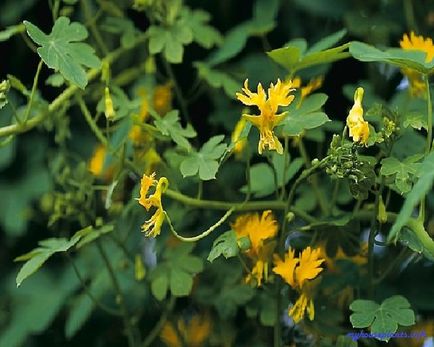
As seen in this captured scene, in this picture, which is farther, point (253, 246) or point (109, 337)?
point (109, 337)

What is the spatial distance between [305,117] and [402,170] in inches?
4.7

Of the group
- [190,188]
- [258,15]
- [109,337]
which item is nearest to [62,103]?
[190,188]

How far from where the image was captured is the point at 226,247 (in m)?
0.94

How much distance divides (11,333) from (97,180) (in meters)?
0.25

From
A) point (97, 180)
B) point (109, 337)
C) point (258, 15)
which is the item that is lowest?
point (109, 337)

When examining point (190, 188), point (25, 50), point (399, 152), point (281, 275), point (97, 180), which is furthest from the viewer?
point (25, 50)

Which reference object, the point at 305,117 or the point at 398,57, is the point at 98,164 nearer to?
the point at 305,117

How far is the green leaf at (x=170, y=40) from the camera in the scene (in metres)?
1.14

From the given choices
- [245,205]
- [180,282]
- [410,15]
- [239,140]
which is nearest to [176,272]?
[180,282]

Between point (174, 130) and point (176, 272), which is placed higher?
point (174, 130)

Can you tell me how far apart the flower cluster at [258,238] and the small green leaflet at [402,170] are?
14 centimetres

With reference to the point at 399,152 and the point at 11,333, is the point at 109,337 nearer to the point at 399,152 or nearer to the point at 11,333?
the point at 11,333

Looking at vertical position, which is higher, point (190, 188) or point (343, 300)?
point (190, 188)

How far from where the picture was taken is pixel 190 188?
47.0 inches
